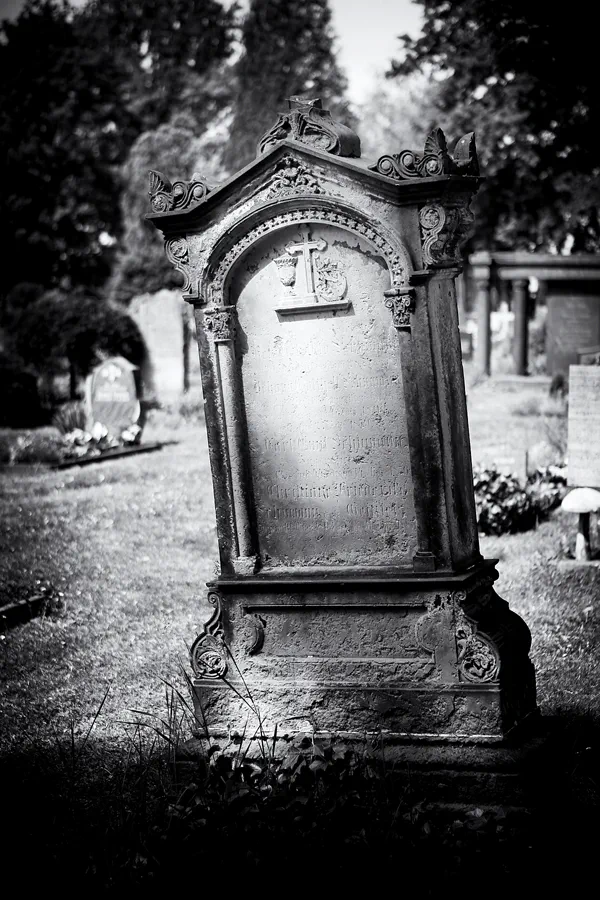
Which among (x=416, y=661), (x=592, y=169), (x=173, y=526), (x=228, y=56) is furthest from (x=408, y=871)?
(x=228, y=56)

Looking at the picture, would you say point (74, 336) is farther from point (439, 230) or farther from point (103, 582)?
point (439, 230)

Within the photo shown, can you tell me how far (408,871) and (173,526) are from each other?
6.93 meters

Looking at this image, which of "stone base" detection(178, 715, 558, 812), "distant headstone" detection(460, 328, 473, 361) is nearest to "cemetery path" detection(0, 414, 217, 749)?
"stone base" detection(178, 715, 558, 812)

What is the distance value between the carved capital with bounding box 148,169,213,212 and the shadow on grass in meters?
2.56

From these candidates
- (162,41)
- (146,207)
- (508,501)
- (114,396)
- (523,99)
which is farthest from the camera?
(162,41)

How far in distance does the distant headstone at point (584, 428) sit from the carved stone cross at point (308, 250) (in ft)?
13.3

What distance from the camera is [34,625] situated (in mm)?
7527

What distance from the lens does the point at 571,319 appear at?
20.6m

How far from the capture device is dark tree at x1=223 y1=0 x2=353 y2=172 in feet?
133

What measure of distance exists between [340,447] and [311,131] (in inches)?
57.7

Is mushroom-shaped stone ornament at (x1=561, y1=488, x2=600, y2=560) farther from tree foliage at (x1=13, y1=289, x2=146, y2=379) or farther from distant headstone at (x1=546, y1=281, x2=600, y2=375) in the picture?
tree foliage at (x1=13, y1=289, x2=146, y2=379)

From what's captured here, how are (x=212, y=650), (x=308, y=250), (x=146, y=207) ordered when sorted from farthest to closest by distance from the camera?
1. (x=146, y=207)
2. (x=212, y=650)
3. (x=308, y=250)

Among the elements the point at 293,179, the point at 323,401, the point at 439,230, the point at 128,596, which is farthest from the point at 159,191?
the point at 128,596

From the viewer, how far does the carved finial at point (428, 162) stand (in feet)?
14.7
